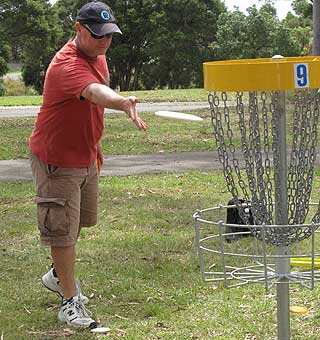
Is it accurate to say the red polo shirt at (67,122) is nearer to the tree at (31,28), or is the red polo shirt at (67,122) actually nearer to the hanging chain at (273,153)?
the hanging chain at (273,153)

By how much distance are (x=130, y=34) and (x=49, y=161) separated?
3559 centimetres

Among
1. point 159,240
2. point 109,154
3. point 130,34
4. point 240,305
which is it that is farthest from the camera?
point 130,34

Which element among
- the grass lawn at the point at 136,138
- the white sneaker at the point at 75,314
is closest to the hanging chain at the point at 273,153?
the white sneaker at the point at 75,314

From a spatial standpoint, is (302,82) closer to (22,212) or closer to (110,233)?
(110,233)

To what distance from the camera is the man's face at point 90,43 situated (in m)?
4.05

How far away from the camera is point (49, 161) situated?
14.1 ft

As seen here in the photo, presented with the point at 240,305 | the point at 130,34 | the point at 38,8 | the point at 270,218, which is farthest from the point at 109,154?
the point at 130,34

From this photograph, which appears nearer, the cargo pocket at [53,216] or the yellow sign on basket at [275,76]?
the yellow sign on basket at [275,76]

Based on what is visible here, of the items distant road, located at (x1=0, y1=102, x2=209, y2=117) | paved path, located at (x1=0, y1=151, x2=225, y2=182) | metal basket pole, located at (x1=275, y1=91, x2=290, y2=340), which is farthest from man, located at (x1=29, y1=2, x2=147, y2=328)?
distant road, located at (x1=0, y1=102, x2=209, y2=117)

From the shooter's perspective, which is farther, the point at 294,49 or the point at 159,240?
the point at 294,49

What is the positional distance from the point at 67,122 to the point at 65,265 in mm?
750

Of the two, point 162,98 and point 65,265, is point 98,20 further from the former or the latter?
point 162,98

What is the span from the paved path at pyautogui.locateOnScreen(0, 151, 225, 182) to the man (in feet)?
15.6

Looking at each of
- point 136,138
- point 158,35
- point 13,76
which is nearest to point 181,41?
point 158,35
